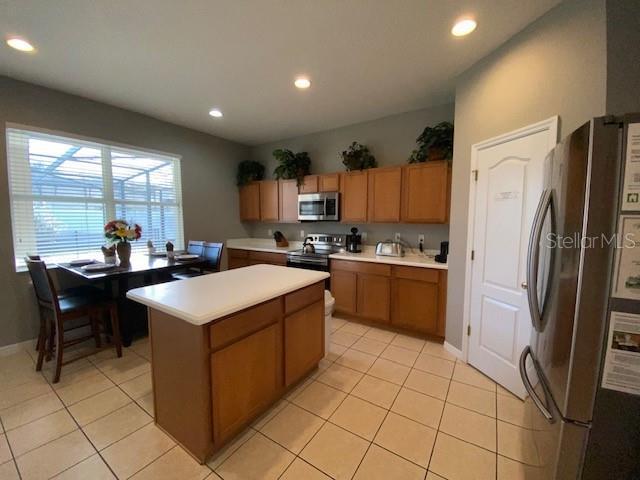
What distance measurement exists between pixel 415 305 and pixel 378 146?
2.20 m

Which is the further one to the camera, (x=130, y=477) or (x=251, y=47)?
(x=251, y=47)

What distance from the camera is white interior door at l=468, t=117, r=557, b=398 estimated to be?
1.84 m

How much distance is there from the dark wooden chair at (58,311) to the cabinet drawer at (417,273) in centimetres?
294

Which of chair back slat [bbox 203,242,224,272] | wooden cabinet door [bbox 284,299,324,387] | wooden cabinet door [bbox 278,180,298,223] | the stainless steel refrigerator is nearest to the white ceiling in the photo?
wooden cabinet door [bbox 278,180,298,223]

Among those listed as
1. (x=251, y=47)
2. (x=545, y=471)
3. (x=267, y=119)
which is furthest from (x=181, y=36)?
(x=545, y=471)

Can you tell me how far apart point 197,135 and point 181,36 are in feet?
7.78

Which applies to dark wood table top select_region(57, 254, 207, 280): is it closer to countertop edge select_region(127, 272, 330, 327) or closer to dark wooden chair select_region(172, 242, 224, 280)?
dark wooden chair select_region(172, 242, 224, 280)

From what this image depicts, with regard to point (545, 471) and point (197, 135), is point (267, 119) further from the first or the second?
point (545, 471)

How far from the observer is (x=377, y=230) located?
3703 mm

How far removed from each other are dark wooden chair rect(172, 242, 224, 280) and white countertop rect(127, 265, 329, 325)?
4.60 ft

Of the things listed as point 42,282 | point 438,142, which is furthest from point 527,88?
point 42,282

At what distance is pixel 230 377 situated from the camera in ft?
4.78

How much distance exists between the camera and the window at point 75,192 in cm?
261

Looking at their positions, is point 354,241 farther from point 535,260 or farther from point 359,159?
point 535,260
